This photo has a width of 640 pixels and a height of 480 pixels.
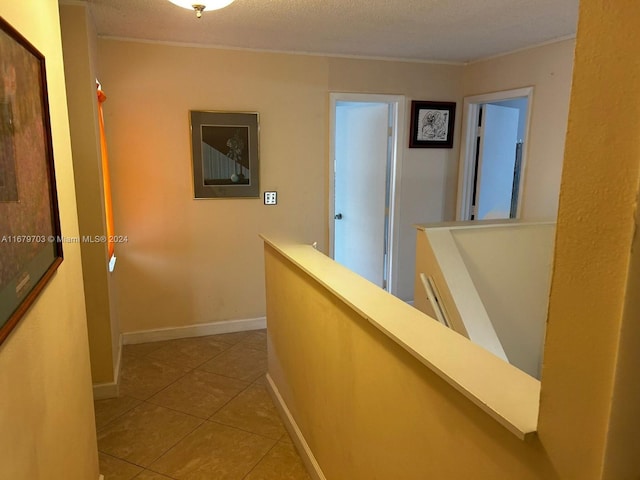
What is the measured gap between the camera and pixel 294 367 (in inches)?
85.6

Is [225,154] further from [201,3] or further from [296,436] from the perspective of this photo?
[296,436]

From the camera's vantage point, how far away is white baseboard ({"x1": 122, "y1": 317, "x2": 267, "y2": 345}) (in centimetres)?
342

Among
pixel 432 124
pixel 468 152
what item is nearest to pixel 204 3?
pixel 432 124

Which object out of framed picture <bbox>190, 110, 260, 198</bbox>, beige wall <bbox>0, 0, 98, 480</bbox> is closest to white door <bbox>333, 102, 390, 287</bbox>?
framed picture <bbox>190, 110, 260, 198</bbox>

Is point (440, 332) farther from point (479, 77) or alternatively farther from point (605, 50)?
point (479, 77)

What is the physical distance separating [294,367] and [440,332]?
3.91ft

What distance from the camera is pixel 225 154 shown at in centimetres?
337

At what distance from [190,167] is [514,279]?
242 centimetres

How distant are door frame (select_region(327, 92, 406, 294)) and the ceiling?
0.38 m

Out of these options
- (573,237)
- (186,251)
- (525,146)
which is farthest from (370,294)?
(525,146)

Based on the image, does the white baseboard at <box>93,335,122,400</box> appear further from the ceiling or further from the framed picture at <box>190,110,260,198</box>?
the ceiling

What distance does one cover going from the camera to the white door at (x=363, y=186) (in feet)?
13.3

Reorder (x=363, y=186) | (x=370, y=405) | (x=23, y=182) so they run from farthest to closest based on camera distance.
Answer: (x=363, y=186) < (x=370, y=405) < (x=23, y=182)

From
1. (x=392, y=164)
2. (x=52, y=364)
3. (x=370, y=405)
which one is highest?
(x=392, y=164)
